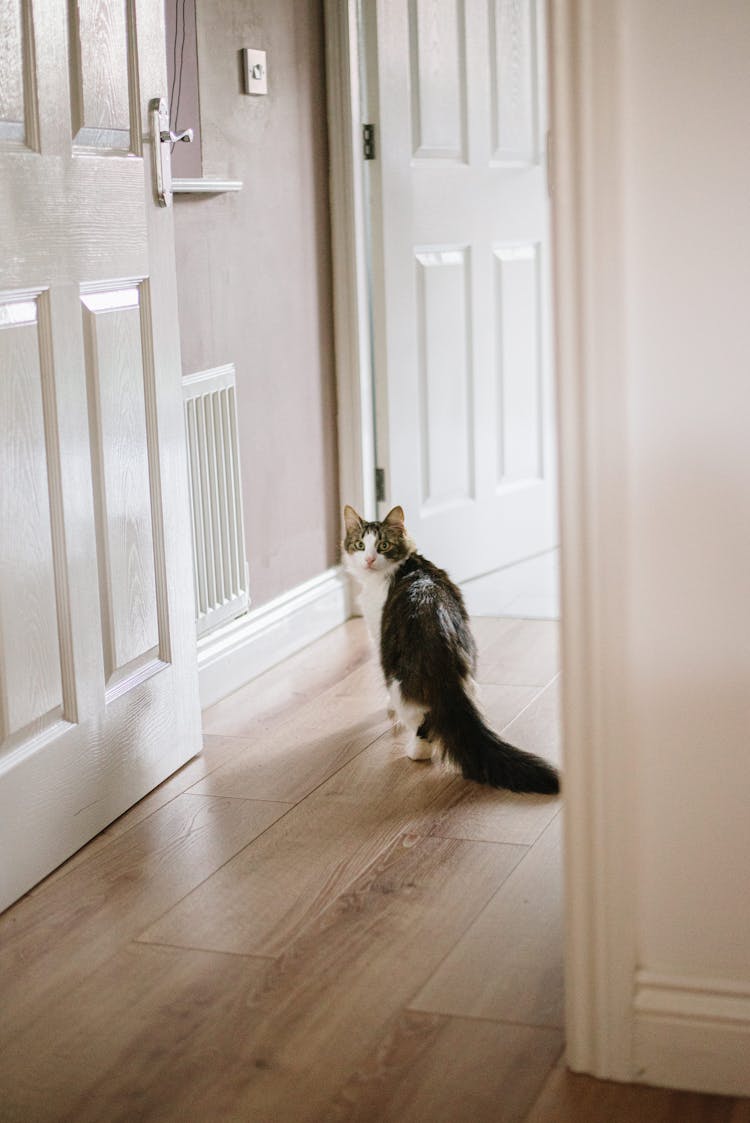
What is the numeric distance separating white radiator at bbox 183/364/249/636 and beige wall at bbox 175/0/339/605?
69 millimetres

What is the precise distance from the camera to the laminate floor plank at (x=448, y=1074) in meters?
1.56

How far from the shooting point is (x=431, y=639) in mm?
2588

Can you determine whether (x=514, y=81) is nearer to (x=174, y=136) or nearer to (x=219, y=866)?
(x=174, y=136)

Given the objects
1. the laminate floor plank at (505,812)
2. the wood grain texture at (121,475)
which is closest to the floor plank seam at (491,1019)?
the laminate floor plank at (505,812)

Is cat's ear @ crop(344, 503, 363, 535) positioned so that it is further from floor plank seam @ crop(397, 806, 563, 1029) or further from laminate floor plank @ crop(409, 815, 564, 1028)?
laminate floor plank @ crop(409, 815, 564, 1028)

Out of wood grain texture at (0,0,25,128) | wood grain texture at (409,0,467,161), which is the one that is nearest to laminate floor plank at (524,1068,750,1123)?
wood grain texture at (0,0,25,128)

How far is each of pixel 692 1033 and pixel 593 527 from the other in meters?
0.59

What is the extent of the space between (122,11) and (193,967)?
1.57m

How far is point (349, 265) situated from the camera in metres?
3.72

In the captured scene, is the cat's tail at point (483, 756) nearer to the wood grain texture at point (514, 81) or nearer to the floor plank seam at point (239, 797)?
the floor plank seam at point (239, 797)

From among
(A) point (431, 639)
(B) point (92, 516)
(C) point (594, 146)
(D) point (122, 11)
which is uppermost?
(D) point (122, 11)

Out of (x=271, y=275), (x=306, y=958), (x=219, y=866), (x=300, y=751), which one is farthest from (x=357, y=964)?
(x=271, y=275)

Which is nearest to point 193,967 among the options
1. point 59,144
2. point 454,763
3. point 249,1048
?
point 249,1048

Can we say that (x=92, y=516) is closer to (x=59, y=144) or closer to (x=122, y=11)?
(x=59, y=144)
